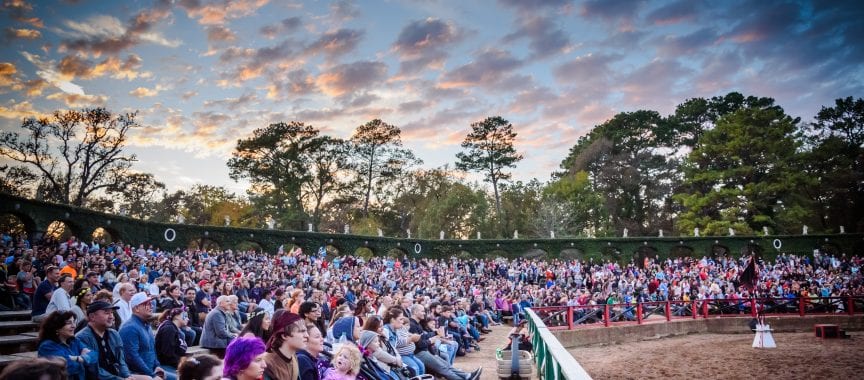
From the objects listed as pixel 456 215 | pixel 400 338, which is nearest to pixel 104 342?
pixel 400 338

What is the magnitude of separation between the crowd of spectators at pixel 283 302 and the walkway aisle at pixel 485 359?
1.30 feet

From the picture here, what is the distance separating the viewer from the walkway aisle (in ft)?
33.6

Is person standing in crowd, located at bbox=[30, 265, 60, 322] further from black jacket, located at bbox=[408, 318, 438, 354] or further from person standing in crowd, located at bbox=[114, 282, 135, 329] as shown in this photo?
black jacket, located at bbox=[408, 318, 438, 354]

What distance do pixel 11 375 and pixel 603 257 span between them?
42.6m

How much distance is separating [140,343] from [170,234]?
2636 centimetres

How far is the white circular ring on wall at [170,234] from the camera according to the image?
28.2 meters

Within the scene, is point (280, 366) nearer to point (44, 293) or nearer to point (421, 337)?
point (421, 337)

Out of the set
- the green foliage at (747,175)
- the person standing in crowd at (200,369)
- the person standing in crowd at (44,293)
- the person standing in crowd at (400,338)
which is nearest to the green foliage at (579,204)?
the green foliage at (747,175)

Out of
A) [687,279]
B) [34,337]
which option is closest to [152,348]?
[34,337]

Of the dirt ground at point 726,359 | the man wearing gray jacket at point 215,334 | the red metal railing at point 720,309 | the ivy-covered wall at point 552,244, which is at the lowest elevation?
the dirt ground at point 726,359

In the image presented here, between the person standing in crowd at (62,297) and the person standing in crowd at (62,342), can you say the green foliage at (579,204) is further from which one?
the person standing in crowd at (62,342)

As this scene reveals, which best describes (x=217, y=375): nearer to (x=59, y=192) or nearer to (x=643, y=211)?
(x=59, y=192)

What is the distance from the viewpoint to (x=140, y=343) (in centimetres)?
511

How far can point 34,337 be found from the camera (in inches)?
286
